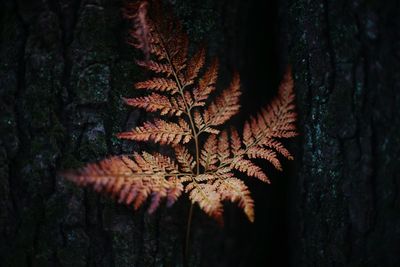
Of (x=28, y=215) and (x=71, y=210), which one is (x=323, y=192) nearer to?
(x=71, y=210)

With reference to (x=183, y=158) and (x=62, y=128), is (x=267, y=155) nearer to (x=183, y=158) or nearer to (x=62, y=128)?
(x=183, y=158)

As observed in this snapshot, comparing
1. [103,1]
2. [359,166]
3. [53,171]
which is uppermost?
[103,1]

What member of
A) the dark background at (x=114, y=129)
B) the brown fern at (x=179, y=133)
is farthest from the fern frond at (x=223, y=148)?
the dark background at (x=114, y=129)

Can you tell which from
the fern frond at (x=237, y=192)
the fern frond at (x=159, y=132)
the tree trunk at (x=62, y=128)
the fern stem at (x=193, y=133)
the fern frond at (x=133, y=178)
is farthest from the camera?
the tree trunk at (x=62, y=128)

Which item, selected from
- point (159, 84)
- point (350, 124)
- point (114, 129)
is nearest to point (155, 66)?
point (159, 84)

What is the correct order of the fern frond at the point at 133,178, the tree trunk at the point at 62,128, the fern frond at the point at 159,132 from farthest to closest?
the tree trunk at the point at 62,128
the fern frond at the point at 159,132
the fern frond at the point at 133,178

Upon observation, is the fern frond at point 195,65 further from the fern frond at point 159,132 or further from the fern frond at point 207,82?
the fern frond at point 159,132

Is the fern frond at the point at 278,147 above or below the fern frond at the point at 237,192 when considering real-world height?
above

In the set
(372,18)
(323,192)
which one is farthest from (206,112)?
(372,18)
